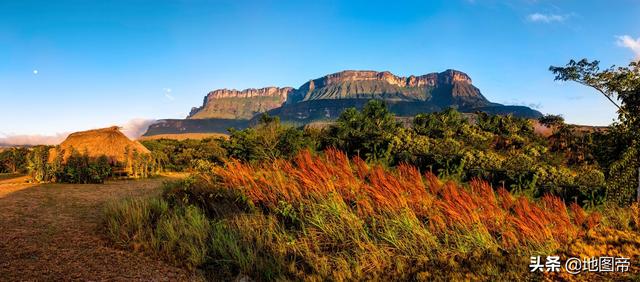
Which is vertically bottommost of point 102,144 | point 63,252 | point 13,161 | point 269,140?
point 13,161

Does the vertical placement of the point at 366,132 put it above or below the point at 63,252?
above

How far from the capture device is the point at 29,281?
426 centimetres

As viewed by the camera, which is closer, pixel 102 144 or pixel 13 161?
pixel 102 144

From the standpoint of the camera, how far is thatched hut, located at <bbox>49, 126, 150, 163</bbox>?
64.3 feet

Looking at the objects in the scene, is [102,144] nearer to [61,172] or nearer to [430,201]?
[61,172]

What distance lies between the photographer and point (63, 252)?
5277mm

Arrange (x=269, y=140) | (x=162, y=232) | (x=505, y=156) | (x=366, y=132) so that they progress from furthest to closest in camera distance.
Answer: (x=269, y=140) < (x=366, y=132) < (x=505, y=156) < (x=162, y=232)

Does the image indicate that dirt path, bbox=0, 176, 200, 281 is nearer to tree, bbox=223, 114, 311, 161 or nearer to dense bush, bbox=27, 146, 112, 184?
dense bush, bbox=27, 146, 112, 184

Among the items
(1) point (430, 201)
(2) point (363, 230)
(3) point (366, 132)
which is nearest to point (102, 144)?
(3) point (366, 132)

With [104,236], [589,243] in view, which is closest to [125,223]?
[104,236]

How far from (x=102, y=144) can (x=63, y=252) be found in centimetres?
1729

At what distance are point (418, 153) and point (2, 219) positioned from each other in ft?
32.4

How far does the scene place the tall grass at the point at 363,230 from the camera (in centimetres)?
472

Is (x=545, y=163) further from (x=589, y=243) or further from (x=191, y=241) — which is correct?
(x=191, y=241)
